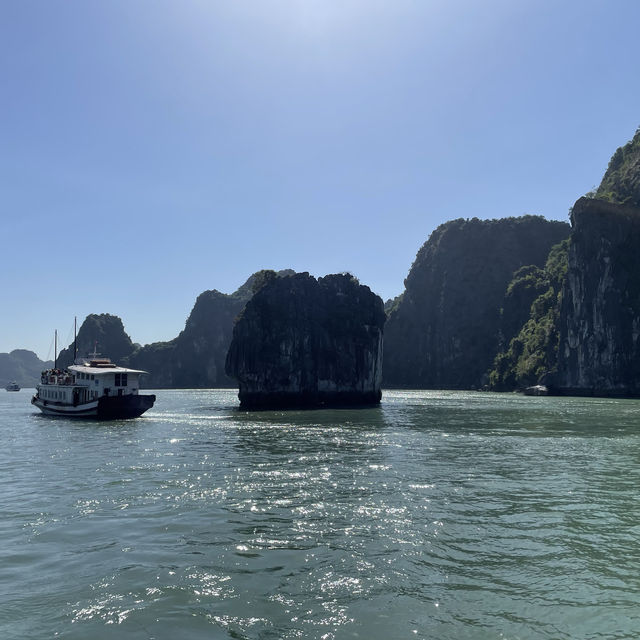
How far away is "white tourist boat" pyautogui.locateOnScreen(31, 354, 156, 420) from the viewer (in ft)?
208

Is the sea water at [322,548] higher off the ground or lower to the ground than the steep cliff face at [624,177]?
lower

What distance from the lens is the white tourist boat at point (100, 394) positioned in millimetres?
63500

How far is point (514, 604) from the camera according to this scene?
992 centimetres

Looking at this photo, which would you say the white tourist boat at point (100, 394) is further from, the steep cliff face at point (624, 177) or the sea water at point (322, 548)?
the steep cliff face at point (624, 177)

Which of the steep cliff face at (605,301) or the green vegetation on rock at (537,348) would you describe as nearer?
the steep cliff face at (605,301)

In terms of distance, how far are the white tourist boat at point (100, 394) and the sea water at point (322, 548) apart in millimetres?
36402

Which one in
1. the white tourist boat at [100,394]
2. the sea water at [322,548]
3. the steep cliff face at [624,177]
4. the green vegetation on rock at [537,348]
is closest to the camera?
the sea water at [322,548]

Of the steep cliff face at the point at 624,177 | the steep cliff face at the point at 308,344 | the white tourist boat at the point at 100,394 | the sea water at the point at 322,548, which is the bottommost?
the sea water at the point at 322,548

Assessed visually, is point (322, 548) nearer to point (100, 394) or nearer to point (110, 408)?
point (110, 408)

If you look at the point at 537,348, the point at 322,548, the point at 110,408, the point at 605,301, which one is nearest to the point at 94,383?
the point at 110,408

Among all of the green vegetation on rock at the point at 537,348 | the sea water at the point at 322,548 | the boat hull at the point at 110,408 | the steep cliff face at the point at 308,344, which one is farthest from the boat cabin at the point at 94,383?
the green vegetation on rock at the point at 537,348

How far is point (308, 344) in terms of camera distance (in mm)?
109625

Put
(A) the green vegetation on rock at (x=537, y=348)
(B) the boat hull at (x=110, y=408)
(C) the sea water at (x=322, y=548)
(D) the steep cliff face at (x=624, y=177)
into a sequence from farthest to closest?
(A) the green vegetation on rock at (x=537, y=348), (D) the steep cliff face at (x=624, y=177), (B) the boat hull at (x=110, y=408), (C) the sea water at (x=322, y=548)

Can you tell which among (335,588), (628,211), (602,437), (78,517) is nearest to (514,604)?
(335,588)
